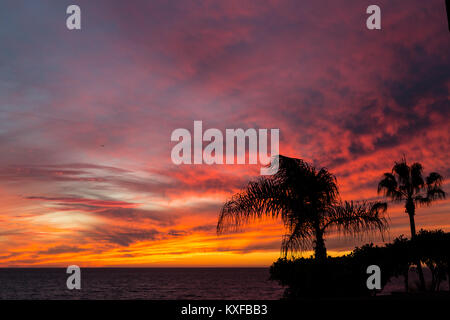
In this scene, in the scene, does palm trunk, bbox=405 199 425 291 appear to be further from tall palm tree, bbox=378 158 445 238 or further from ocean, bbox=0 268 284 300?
ocean, bbox=0 268 284 300

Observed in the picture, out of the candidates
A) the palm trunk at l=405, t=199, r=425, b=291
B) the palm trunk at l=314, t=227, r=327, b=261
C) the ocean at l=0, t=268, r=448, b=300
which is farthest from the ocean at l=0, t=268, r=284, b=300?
the palm trunk at l=314, t=227, r=327, b=261

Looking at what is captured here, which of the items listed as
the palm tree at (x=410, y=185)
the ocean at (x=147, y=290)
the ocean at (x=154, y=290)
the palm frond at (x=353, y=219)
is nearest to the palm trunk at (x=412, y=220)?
the palm tree at (x=410, y=185)

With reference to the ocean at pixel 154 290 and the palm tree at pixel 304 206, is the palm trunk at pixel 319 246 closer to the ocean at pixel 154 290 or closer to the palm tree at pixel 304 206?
the palm tree at pixel 304 206

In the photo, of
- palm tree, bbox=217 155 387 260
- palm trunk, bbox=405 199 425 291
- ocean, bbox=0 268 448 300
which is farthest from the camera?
ocean, bbox=0 268 448 300

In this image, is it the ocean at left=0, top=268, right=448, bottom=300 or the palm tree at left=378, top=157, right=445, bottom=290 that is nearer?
the palm tree at left=378, top=157, right=445, bottom=290

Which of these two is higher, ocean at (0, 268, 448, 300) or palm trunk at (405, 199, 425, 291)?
palm trunk at (405, 199, 425, 291)

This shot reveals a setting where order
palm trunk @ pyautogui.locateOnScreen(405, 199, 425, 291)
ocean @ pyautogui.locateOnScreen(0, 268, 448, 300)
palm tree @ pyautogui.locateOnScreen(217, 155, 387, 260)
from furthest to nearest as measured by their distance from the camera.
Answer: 1. ocean @ pyautogui.locateOnScreen(0, 268, 448, 300)
2. palm trunk @ pyautogui.locateOnScreen(405, 199, 425, 291)
3. palm tree @ pyautogui.locateOnScreen(217, 155, 387, 260)

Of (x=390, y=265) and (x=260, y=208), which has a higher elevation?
(x=260, y=208)

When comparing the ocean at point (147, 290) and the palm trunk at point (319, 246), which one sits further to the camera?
the ocean at point (147, 290)
